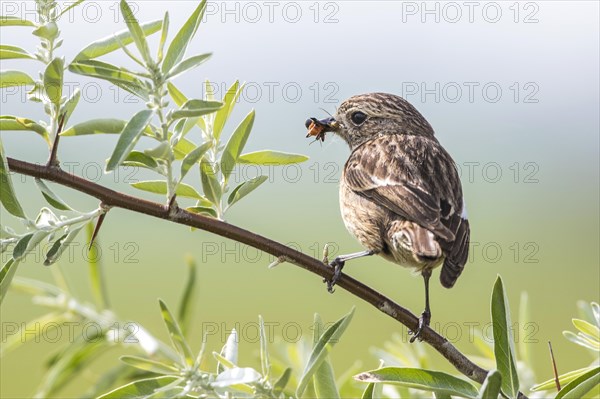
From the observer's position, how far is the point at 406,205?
4.12 meters

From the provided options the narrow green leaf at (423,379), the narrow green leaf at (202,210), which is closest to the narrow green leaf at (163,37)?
the narrow green leaf at (202,210)

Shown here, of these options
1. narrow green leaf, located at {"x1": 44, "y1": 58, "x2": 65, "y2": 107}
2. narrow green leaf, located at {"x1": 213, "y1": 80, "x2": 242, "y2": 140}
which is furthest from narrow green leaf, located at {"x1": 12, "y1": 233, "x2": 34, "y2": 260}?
narrow green leaf, located at {"x1": 213, "y1": 80, "x2": 242, "y2": 140}

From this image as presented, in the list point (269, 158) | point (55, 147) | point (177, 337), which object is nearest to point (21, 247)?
point (55, 147)

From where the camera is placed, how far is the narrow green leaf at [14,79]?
90.0 inches

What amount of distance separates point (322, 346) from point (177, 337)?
1.20ft

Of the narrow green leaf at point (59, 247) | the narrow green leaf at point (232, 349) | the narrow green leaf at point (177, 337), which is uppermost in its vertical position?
the narrow green leaf at point (59, 247)

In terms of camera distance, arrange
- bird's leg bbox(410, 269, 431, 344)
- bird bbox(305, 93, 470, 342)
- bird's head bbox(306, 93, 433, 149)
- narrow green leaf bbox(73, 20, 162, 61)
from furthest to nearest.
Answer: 1. bird's head bbox(306, 93, 433, 149)
2. bird bbox(305, 93, 470, 342)
3. bird's leg bbox(410, 269, 431, 344)
4. narrow green leaf bbox(73, 20, 162, 61)

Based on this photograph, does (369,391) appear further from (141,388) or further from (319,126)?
(319,126)

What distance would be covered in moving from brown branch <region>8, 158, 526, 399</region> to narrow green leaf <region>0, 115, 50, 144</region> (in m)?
0.09

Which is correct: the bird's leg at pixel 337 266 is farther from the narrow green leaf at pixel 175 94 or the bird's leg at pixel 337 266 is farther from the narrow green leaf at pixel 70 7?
the narrow green leaf at pixel 70 7

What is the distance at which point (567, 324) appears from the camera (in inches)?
848

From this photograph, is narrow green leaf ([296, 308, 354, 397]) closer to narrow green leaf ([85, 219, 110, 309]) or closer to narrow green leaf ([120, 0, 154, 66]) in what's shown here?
narrow green leaf ([120, 0, 154, 66])

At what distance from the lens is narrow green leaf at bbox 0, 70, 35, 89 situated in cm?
229

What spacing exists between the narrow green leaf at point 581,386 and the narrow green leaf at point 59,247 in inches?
52.3
